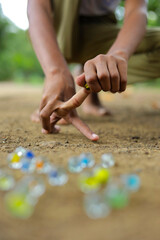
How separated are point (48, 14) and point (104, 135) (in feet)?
2.76

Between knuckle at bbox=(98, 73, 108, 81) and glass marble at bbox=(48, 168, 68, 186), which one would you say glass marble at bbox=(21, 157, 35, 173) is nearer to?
glass marble at bbox=(48, 168, 68, 186)

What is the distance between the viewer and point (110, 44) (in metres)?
2.21

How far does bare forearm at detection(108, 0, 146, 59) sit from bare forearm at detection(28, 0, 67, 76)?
1.00 feet

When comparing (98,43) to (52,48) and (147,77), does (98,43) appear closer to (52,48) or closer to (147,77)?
(147,77)

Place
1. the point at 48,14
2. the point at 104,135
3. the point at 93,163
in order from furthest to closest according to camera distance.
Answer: the point at 48,14, the point at 104,135, the point at 93,163

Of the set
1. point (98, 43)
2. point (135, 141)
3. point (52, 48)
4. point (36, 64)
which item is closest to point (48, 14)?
point (52, 48)

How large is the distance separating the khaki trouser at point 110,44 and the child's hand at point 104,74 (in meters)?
1.18

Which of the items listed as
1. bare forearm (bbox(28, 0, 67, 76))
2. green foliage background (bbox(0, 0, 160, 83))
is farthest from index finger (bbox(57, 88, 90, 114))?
green foliage background (bbox(0, 0, 160, 83))

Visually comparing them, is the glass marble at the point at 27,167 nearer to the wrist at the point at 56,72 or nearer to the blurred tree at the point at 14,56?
the wrist at the point at 56,72

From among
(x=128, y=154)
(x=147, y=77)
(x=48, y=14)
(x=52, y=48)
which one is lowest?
(x=147, y=77)

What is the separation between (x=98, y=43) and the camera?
2.25 meters

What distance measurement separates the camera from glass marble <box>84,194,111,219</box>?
62 centimetres

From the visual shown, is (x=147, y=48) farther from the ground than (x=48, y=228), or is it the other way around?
(x=48, y=228)

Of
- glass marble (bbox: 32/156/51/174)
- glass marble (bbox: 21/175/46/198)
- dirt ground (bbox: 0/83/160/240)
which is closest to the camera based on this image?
dirt ground (bbox: 0/83/160/240)
